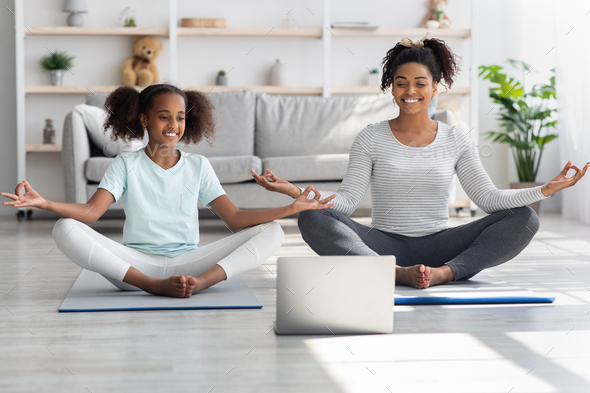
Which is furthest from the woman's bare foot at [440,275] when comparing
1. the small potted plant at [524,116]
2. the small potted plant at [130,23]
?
the small potted plant at [130,23]

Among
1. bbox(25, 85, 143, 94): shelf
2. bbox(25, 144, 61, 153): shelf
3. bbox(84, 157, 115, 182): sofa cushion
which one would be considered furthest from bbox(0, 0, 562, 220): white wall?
bbox(84, 157, 115, 182): sofa cushion

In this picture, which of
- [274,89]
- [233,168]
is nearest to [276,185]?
[233,168]

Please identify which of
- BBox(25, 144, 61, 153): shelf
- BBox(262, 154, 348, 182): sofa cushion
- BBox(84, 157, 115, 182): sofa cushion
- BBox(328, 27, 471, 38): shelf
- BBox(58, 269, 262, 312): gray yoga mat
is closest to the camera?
BBox(58, 269, 262, 312): gray yoga mat

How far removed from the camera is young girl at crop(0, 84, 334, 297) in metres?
1.75

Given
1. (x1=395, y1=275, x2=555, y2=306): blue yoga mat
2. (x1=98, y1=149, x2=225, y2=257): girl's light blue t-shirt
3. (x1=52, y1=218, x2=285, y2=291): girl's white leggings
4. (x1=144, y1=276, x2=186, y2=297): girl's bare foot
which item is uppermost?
(x1=98, y1=149, x2=225, y2=257): girl's light blue t-shirt

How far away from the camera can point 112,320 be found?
1.57 metres

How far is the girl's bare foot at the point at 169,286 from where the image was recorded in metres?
1.75

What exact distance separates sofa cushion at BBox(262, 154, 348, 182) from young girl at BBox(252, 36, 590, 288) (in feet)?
4.87

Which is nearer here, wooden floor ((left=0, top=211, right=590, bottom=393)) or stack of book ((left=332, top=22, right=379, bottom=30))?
wooden floor ((left=0, top=211, right=590, bottom=393))

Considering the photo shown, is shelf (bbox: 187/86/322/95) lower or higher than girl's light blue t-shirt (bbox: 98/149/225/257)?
higher

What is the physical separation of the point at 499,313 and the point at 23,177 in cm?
391

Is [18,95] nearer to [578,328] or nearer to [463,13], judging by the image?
[463,13]

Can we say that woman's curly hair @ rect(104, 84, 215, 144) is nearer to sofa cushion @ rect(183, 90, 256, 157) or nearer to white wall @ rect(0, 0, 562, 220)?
sofa cushion @ rect(183, 90, 256, 157)

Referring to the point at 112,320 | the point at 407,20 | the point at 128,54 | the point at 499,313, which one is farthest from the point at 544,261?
the point at 128,54
